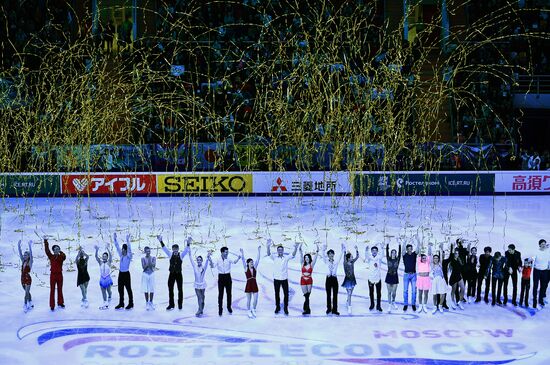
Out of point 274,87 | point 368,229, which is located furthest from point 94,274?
point 274,87

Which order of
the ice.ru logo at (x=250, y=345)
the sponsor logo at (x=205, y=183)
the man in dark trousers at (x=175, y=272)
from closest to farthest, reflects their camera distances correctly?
the ice.ru logo at (x=250, y=345)
the man in dark trousers at (x=175, y=272)
the sponsor logo at (x=205, y=183)

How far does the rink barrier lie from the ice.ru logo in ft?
48.2

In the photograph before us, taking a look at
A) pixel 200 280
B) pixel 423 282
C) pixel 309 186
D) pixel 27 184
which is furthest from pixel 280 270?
pixel 27 184

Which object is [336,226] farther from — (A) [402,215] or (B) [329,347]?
(B) [329,347]

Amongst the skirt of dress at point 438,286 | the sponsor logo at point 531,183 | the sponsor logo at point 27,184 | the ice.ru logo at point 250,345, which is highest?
the sponsor logo at point 531,183

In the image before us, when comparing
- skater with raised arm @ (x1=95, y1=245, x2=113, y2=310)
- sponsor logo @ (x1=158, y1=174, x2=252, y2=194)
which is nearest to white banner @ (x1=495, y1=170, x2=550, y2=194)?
sponsor logo @ (x1=158, y1=174, x2=252, y2=194)

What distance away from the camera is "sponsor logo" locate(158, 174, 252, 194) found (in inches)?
1183

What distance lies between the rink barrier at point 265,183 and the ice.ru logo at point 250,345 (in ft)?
48.2

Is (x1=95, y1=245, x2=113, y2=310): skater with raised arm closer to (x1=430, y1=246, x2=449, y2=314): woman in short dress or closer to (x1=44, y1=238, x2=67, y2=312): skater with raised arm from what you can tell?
(x1=44, y1=238, x2=67, y2=312): skater with raised arm

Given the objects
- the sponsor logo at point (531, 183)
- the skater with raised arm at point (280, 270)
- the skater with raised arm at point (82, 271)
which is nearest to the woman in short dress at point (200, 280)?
the skater with raised arm at point (280, 270)

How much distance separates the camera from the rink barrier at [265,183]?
30000 millimetres

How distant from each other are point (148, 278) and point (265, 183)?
47.9 ft

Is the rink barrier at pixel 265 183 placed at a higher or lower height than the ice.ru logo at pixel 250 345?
higher

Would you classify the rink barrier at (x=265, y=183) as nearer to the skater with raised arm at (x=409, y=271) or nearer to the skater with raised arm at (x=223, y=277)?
the skater with raised arm at (x=409, y=271)
